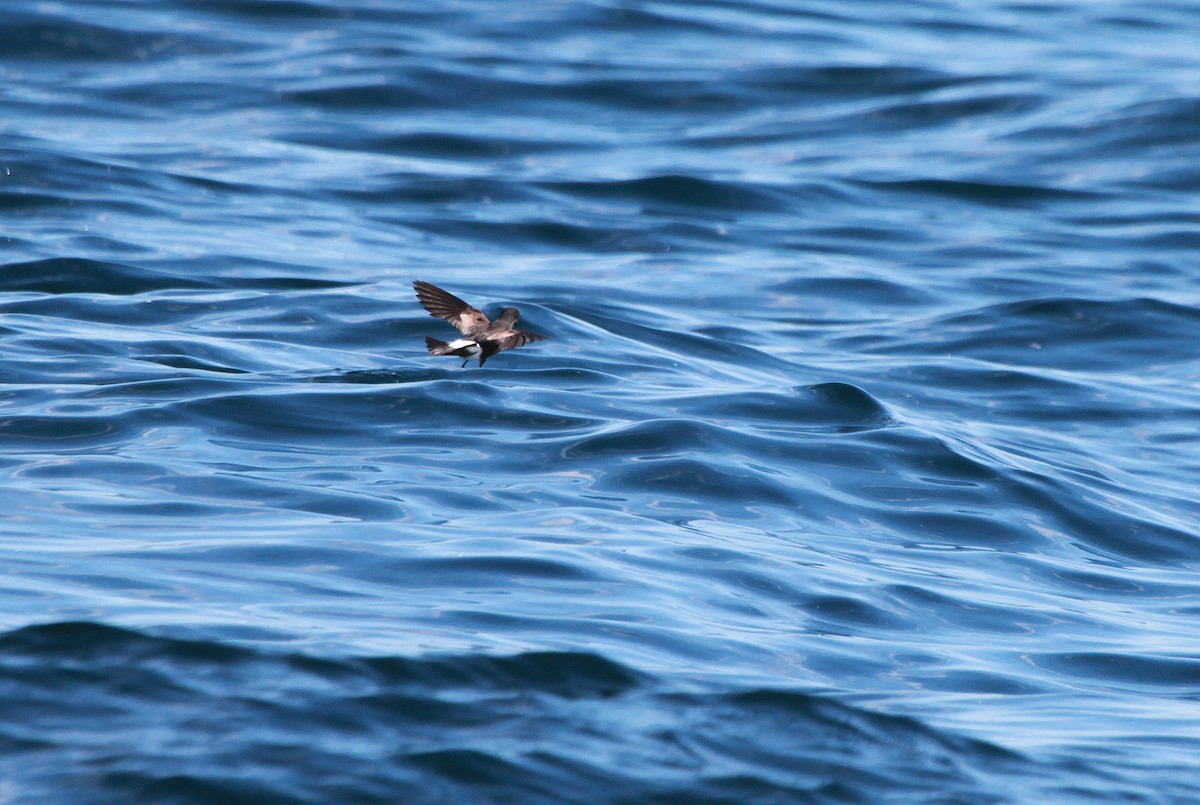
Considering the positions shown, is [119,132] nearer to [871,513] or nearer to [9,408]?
[9,408]

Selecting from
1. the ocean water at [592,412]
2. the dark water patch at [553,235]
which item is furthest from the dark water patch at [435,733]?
the dark water patch at [553,235]

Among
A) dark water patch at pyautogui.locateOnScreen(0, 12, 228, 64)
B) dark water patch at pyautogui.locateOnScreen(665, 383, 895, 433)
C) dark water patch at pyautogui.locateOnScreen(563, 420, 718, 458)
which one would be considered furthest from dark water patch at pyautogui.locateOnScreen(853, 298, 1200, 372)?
dark water patch at pyautogui.locateOnScreen(0, 12, 228, 64)

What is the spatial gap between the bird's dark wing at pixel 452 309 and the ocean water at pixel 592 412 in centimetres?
50

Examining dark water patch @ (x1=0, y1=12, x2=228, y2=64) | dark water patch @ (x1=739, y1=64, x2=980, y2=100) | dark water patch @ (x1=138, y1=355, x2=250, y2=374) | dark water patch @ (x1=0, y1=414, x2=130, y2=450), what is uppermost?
dark water patch @ (x1=0, y1=12, x2=228, y2=64)

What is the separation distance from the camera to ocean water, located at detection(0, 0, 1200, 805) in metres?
5.23

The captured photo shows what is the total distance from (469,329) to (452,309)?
22cm

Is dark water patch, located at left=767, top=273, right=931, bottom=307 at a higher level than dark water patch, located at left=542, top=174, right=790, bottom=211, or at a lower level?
lower

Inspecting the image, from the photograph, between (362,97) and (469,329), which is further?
(362,97)

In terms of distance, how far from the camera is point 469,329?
877 cm

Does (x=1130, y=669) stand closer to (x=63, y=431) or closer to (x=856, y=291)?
(x=63, y=431)

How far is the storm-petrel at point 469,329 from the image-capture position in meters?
8.46

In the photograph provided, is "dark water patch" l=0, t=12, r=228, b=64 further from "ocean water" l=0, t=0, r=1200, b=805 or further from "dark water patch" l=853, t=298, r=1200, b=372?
"dark water patch" l=853, t=298, r=1200, b=372

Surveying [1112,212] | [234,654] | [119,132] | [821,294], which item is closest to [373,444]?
[234,654]

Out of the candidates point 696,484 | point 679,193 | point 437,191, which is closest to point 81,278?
point 437,191
